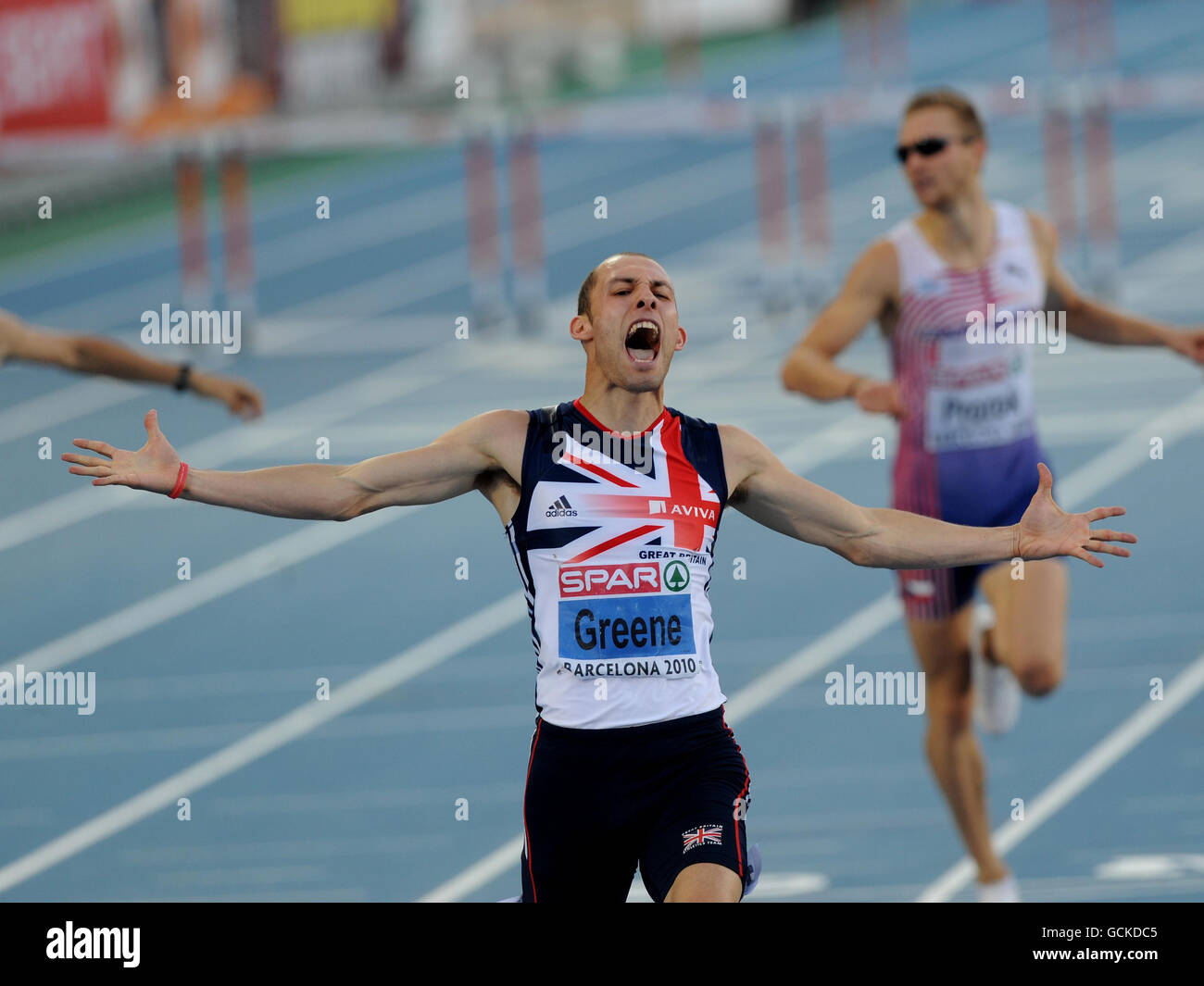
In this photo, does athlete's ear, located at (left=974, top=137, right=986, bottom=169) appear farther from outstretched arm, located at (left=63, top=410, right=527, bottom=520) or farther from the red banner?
the red banner

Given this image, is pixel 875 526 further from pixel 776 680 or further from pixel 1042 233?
pixel 776 680

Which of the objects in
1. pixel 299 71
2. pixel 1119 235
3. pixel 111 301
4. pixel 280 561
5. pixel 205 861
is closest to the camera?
pixel 205 861

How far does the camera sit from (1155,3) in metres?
29.7

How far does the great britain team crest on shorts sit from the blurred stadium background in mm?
2061

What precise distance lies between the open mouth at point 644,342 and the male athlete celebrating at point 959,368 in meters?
1.90

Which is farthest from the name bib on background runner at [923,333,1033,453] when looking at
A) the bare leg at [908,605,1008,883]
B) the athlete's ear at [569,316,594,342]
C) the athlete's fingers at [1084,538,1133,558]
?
the athlete's ear at [569,316,594,342]

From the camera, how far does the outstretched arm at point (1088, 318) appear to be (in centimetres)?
717

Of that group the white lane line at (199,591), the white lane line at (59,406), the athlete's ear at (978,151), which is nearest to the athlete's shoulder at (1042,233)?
the athlete's ear at (978,151)

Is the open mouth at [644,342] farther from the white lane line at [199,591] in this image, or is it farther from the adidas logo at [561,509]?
the white lane line at [199,591]

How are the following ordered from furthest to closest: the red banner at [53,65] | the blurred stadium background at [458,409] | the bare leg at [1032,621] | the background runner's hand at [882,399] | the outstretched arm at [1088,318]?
the red banner at [53,65] < the blurred stadium background at [458,409] < the outstretched arm at [1088,318] < the bare leg at [1032,621] < the background runner's hand at [882,399]

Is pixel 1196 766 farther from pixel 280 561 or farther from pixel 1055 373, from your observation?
pixel 1055 373

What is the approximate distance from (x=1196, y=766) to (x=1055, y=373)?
689 centimetres

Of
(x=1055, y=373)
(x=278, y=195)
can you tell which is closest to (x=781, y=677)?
(x=1055, y=373)

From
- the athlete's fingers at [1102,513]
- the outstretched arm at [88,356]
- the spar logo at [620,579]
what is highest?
the outstretched arm at [88,356]
